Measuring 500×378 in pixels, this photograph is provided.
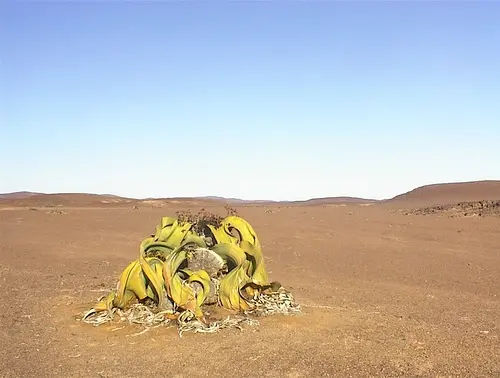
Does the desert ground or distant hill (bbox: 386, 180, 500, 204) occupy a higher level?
distant hill (bbox: 386, 180, 500, 204)

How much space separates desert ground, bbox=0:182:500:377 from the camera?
5082 mm

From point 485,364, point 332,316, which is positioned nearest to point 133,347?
point 332,316

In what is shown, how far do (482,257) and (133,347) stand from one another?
33.4 ft

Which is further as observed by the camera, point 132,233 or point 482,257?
point 132,233

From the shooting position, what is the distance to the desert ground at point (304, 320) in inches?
200

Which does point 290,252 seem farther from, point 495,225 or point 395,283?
point 495,225

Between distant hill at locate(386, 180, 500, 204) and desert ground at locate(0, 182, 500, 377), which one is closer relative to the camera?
desert ground at locate(0, 182, 500, 377)

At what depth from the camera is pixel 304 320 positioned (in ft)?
21.9

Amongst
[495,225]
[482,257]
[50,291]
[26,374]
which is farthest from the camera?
[495,225]

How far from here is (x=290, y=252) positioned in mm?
14078

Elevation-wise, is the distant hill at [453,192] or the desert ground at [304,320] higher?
the distant hill at [453,192]

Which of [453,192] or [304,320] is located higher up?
[453,192]

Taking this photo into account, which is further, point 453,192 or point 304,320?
point 453,192

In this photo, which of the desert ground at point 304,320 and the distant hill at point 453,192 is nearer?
the desert ground at point 304,320
